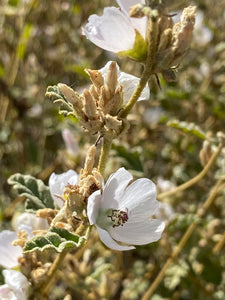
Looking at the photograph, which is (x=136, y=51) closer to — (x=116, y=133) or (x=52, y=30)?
(x=116, y=133)

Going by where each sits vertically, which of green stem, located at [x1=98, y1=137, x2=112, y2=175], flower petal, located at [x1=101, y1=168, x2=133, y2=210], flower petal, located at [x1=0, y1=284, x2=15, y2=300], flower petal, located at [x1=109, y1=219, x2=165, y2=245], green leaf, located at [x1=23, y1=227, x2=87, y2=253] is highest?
green stem, located at [x1=98, y1=137, x2=112, y2=175]

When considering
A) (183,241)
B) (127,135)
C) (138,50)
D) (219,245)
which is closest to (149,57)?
(138,50)

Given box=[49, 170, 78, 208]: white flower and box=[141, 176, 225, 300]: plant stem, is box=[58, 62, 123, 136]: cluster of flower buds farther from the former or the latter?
box=[141, 176, 225, 300]: plant stem

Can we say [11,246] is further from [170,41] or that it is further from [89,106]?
[170,41]

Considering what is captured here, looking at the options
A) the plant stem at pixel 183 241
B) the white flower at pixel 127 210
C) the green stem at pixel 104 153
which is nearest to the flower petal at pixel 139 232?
the white flower at pixel 127 210

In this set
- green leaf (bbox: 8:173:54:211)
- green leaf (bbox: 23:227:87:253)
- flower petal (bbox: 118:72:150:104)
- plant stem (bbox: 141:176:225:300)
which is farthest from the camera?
plant stem (bbox: 141:176:225:300)

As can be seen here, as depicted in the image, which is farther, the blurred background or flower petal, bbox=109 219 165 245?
the blurred background

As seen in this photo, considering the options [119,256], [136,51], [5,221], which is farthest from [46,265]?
[5,221]

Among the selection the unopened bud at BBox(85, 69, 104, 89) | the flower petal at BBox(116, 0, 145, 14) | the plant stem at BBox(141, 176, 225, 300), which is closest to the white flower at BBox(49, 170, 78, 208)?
the unopened bud at BBox(85, 69, 104, 89)
